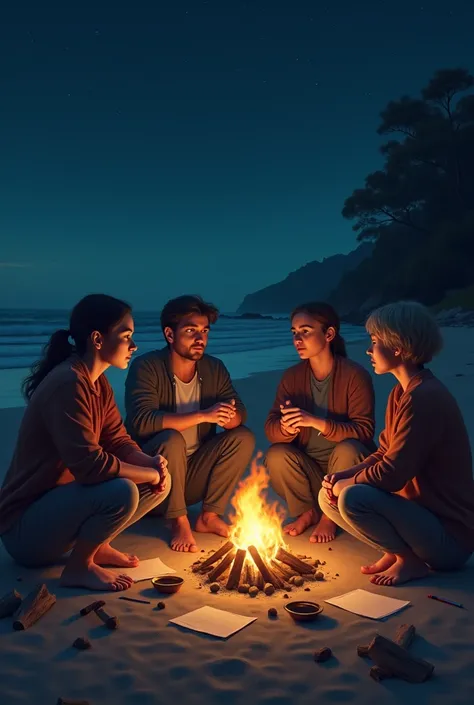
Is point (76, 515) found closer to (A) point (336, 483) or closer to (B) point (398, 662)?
(A) point (336, 483)

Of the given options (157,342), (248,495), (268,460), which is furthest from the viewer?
(157,342)

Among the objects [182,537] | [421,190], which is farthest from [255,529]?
[421,190]

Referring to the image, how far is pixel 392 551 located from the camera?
3611 mm

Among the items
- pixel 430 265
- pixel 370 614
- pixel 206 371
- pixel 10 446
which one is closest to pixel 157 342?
pixel 430 265

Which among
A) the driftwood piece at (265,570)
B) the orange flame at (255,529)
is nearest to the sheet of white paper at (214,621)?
the driftwood piece at (265,570)

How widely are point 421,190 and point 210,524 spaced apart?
34779 millimetres

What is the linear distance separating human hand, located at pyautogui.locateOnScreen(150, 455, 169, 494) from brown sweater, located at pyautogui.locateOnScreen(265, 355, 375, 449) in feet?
2.79

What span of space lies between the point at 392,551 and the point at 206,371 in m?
1.86

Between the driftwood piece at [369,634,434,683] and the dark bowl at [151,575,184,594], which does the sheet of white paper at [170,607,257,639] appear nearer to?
the dark bowl at [151,575,184,594]

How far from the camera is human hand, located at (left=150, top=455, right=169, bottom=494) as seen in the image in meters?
3.89

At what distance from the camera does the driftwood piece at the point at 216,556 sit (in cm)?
380

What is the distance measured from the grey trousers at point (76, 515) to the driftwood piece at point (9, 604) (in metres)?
0.40

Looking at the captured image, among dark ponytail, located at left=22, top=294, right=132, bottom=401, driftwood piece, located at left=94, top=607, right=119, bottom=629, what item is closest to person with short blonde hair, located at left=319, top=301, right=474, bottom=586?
driftwood piece, located at left=94, top=607, right=119, bottom=629

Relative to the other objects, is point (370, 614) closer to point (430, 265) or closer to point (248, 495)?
point (248, 495)
